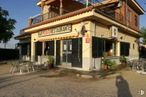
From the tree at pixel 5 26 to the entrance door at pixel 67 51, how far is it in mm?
13117

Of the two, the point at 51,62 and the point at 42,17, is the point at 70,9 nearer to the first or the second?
the point at 42,17

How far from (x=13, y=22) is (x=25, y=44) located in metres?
4.82

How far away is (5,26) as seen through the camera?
28234 millimetres

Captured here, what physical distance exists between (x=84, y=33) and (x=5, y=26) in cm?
1611

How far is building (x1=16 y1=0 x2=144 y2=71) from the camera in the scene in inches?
596

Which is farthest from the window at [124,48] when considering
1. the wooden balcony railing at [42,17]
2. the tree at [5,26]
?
the tree at [5,26]

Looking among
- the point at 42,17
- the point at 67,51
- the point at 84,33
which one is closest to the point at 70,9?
the point at 42,17

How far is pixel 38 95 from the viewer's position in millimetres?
8297

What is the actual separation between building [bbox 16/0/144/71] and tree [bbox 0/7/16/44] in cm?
518

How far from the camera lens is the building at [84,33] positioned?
15.1 metres

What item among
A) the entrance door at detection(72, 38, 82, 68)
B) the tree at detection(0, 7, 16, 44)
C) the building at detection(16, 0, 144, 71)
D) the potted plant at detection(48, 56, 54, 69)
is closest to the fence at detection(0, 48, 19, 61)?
the tree at detection(0, 7, 16, 44)

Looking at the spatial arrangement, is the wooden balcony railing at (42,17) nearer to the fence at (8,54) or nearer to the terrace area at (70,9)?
the terrace area at (70,9)

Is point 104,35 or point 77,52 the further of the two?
point 104,35

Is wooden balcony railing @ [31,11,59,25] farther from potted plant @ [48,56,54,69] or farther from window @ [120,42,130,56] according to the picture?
window @ [120,42,130,56]
